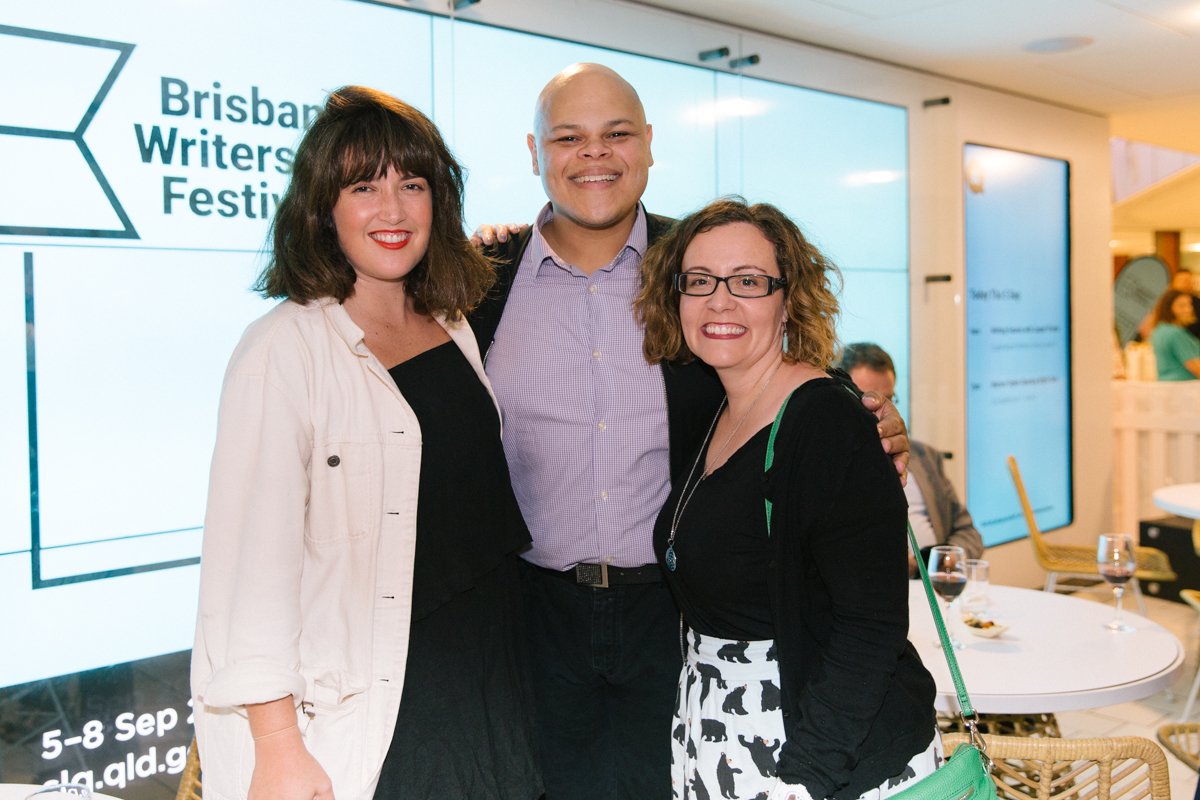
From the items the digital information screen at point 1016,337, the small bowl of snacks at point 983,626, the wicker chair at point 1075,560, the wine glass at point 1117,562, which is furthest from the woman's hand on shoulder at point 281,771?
the digital information screen at point 1016,337

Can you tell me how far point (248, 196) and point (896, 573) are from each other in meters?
2.56

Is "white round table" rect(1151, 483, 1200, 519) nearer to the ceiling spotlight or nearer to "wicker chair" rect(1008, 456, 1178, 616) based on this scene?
"wicker chair" rect(1008, 456, 1178, 616)

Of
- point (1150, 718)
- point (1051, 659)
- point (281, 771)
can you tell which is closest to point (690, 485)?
point (281, 771)

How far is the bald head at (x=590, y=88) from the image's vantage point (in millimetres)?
2322

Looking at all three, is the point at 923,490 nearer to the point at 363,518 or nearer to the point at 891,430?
the point at 891,430

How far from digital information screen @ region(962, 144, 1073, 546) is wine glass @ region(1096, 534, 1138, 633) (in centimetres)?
348

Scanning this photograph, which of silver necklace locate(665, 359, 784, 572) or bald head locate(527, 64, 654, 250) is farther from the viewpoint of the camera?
bald head locate(527, 64, 654, 250)

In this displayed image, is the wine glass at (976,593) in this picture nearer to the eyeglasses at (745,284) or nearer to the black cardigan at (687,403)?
the black cardigan at (687,403)

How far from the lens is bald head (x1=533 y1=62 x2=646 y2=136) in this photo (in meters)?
2.32

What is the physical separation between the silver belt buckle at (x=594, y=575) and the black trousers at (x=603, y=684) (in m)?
0.01

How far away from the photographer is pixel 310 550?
1.57 metres

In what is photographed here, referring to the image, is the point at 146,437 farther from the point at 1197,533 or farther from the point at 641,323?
the point at 1197,533

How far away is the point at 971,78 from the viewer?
6273 mm

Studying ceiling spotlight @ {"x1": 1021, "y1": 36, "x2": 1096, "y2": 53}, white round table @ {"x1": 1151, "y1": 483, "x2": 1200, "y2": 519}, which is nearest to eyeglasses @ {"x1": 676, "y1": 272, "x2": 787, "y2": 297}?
white round table @ {"x1": 1151, "y1": 483, "x2": 1200, "y2": 519}
